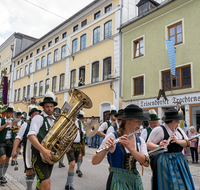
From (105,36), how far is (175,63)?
7942 mm

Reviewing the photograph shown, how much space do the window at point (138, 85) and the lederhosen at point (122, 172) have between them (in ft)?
40.2

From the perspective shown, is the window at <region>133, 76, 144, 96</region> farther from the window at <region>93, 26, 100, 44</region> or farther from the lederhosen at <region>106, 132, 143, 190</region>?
the lederhosen at <region>106, 132, 143, 190</region>

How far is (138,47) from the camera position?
15.4 meters

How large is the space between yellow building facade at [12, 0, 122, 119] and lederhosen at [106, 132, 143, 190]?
44.7 ft

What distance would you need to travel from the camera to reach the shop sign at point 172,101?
11.4 m

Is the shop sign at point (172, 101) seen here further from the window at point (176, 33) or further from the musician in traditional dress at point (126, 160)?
the musician in traditional dress at point (126, 160)

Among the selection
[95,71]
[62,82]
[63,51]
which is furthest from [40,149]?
[63,51]

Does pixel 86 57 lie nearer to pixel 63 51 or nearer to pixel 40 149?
pixel 63 51

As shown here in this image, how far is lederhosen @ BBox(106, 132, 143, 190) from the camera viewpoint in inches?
93.9

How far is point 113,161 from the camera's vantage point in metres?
2.45

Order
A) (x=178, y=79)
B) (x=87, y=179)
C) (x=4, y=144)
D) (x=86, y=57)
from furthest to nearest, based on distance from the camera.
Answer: (x=86, y=57) < (x=178, y=79) < (x=87, y=179) < (x=4, y=144)

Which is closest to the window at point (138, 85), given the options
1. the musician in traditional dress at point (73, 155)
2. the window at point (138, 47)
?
the window at point (138, 47)

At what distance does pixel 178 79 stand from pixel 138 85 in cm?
308

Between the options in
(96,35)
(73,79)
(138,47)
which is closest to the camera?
(138,47)
